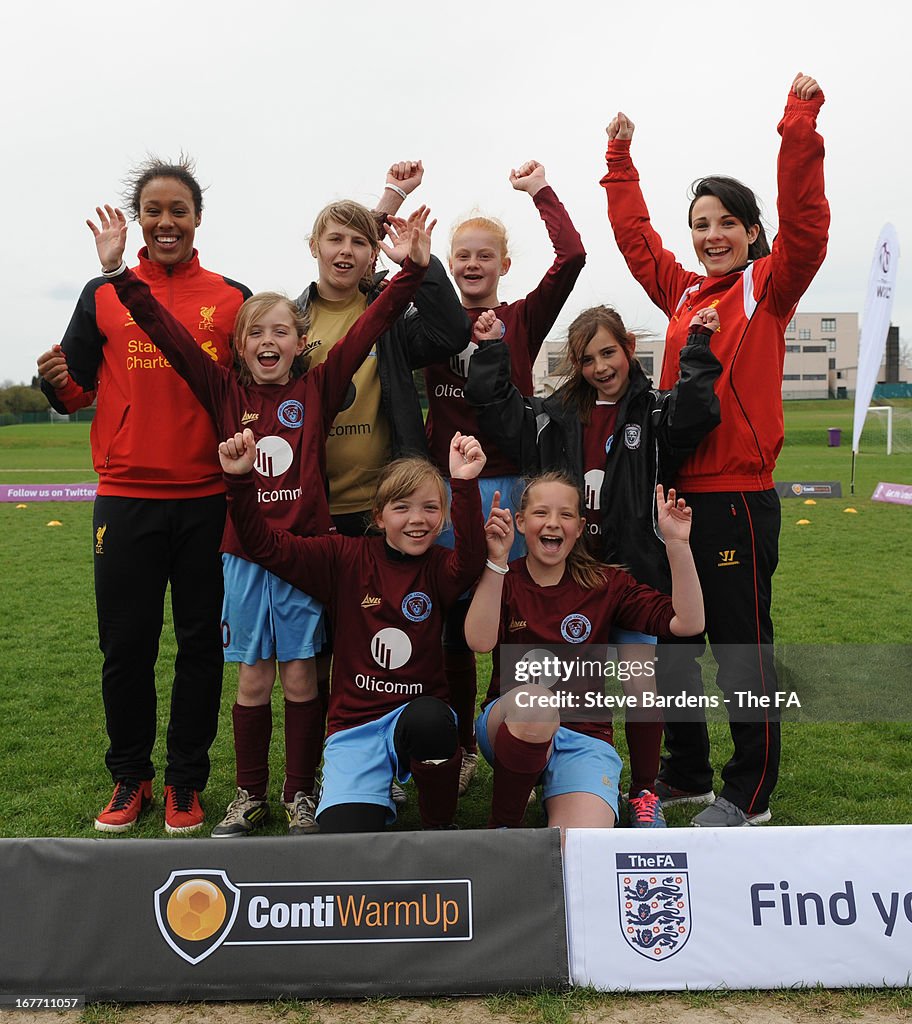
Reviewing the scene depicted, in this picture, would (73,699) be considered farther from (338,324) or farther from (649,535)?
(649,535)

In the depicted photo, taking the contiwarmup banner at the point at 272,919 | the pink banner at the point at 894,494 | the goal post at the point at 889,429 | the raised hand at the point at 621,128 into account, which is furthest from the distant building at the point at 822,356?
the contiwarmup banner at the point at 272,919

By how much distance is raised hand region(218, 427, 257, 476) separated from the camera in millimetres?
3122

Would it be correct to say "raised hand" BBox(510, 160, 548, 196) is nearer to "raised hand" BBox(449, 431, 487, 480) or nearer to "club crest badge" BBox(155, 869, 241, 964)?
"raised hand" BBox(449, 431, 487, 480)

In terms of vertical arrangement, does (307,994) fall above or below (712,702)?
below

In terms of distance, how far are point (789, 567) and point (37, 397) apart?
2186 inches

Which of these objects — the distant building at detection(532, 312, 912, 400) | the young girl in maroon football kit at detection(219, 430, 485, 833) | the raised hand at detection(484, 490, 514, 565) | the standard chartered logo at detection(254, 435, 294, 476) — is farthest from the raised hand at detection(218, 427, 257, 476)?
the distant building at detection(532, 312, 912, 400)

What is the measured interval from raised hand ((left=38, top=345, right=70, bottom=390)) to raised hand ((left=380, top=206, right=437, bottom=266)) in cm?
137

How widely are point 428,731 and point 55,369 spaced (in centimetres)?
211

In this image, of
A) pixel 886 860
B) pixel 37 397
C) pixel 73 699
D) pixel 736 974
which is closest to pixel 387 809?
pixel 736 974

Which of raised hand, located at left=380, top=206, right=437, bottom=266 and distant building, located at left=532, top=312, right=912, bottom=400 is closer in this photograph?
raised hand, located at left=380, top=206, right=437, bottom=266

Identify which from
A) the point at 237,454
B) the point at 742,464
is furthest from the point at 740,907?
the point at 237,454

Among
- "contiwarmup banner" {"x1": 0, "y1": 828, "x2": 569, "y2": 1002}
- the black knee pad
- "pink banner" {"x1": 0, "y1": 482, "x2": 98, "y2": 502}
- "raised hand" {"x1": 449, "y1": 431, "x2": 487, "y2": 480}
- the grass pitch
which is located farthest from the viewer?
"pink banner" {"x1": 0, "y1": 482, "x2": 98, "y2": 502}

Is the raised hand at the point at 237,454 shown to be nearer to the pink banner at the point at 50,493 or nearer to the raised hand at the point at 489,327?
the raised hand at the point at 489,327

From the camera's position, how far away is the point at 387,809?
3.17 m
